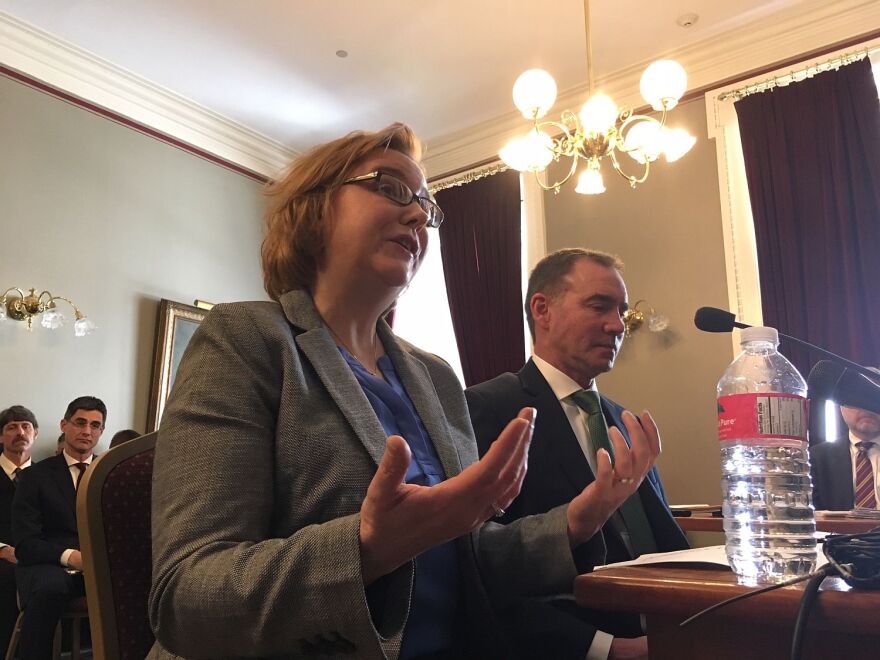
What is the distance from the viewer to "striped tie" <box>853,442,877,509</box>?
11.5ft

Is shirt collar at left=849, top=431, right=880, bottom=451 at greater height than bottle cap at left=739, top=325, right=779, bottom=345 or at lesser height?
greater

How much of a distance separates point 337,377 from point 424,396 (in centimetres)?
26

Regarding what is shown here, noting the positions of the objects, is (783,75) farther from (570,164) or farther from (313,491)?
(313,491)

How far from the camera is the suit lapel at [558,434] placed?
1.79m

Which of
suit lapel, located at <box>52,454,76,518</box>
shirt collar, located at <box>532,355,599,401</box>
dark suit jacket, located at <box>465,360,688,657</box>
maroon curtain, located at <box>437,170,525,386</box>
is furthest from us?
maroon curtain, located at <box>437,170,525,386</box>

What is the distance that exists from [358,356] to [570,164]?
14.8ft

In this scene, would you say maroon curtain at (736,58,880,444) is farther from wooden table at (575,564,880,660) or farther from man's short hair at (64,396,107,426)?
man's short hair at (64,396,107,426)

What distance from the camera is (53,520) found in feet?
12.1

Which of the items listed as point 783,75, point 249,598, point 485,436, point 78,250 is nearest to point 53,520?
point 78,250

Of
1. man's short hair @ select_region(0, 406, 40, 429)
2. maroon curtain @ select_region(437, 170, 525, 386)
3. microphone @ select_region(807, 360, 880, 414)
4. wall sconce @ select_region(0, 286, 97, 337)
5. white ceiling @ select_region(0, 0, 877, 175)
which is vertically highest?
white ceiling @ select_region(0, 0, 877, 175)

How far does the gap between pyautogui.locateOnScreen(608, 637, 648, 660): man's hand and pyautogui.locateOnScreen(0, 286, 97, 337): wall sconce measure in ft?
14.0

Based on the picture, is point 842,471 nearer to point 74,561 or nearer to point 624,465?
point 624,465

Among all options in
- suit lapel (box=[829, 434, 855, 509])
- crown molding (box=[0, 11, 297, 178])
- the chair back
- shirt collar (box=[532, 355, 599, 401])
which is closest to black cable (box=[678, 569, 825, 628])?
the chair back

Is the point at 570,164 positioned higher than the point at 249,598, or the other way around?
the point at 570,164
